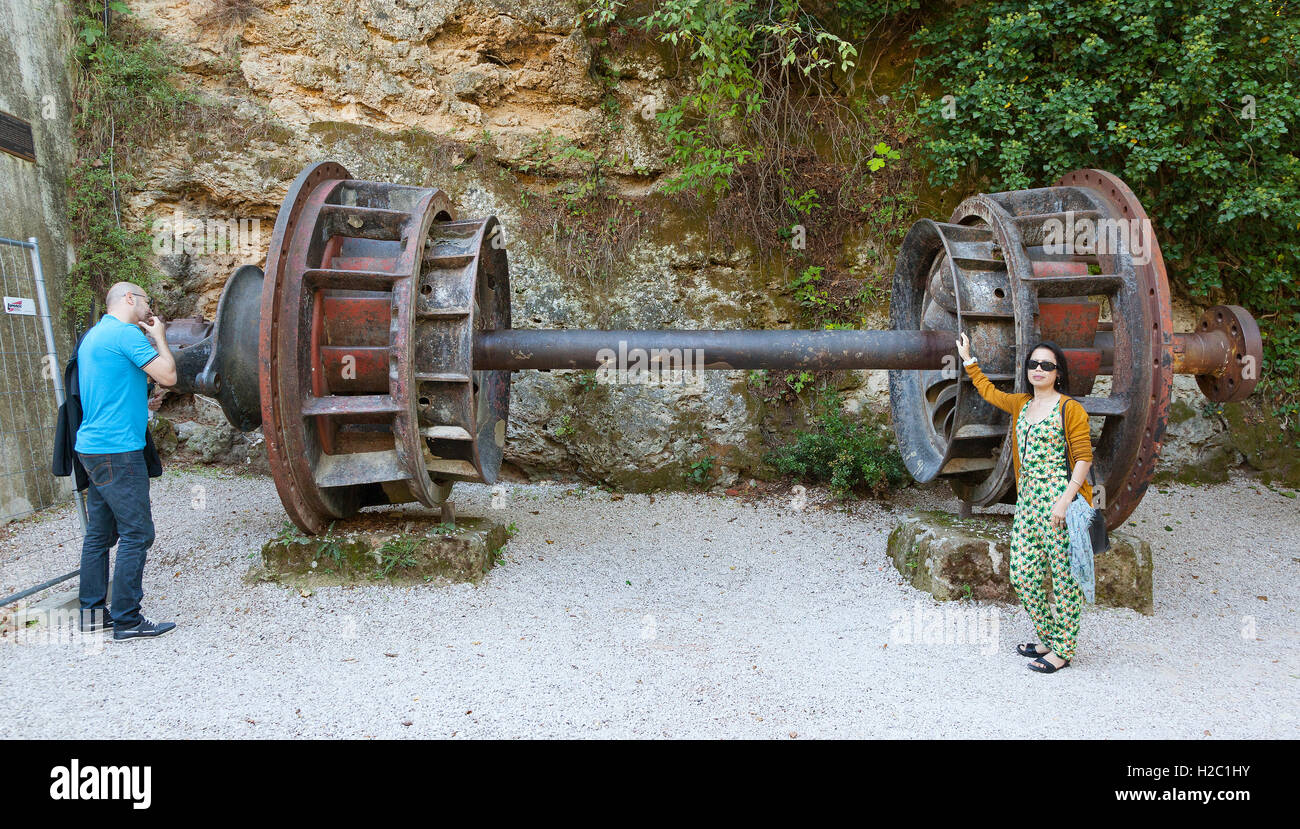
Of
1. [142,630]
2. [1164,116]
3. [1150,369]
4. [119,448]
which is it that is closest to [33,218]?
[119,448]

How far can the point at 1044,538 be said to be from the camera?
3.76 meters

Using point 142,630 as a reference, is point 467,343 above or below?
above

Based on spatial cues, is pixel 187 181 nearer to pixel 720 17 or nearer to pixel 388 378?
pixel 388 378

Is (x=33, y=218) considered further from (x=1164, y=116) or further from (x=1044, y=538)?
(x=1164, y=116)

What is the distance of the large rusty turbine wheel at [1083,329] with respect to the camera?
409 centimetres

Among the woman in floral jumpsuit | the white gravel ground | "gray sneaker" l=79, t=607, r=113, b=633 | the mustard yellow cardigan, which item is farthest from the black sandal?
"gray sneaker" l=79, t=607, r=113, b=633

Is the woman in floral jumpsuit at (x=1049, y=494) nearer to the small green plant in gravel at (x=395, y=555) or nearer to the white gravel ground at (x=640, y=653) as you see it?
the white gravel ground at (x=640, y=653)

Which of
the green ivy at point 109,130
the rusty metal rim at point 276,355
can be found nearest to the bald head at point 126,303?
the rusty metal rim at point 276,355

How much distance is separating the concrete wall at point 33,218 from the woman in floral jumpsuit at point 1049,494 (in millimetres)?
7253

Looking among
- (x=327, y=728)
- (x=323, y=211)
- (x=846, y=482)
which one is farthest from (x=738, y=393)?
(x=327, y=728)

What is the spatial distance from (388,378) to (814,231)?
4.85 m

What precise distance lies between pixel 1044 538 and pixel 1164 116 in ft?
16.0

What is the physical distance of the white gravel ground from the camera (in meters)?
3.33

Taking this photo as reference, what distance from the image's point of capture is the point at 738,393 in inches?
298
